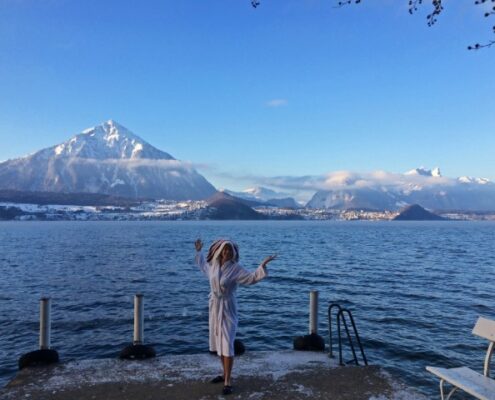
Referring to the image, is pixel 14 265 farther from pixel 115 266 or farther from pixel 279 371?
pixel 279 371

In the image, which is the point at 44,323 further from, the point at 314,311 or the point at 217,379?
the point at 314,311

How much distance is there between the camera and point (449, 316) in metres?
22.4

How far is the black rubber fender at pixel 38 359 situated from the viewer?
9.29 meters

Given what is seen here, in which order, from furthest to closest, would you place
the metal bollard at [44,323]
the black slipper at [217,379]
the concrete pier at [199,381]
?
the metal bollard at [44,323] < the black slipper at [217,379] < the concrete pier at [199,381]

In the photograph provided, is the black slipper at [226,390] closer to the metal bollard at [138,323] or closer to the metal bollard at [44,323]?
the metal bollard at [138,323]

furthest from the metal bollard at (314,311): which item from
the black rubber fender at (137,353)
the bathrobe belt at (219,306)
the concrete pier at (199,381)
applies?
the black rubber fender at (137,353)

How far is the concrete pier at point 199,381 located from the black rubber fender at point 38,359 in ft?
0.76

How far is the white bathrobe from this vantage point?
7512 mm

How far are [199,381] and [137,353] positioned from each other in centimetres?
219

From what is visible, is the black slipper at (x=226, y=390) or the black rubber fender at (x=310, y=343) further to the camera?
the black rubber fender at (x=310, y=343)

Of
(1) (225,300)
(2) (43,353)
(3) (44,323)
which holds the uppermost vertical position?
(1) (225,300)

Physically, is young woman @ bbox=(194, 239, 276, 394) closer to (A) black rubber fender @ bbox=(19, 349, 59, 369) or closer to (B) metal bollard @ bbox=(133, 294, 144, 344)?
(B) metal bollard @ bbox=(133, 294, 144, 344)

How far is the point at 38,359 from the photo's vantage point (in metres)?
9.35

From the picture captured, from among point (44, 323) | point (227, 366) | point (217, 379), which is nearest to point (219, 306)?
point (227, 366)
